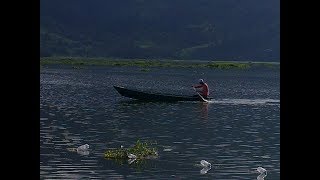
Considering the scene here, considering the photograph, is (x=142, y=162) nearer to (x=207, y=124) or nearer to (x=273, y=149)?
(x=273, y=149)

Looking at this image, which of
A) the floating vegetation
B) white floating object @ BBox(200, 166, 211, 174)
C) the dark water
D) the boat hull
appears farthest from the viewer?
the boat hull

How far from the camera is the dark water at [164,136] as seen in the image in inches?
1044

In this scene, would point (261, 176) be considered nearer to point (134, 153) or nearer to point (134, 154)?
point (134, 154)

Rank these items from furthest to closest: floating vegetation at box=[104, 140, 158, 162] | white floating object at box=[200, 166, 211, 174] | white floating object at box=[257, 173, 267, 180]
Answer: floating vegetation at box=[104, 140, 158, 162] < white floating object at box=[200, 166, 211, 174] < white floating object at box=[257, 173, 267, 180]

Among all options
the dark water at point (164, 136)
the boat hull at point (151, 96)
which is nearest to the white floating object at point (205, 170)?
the dark water at point (164, 136)

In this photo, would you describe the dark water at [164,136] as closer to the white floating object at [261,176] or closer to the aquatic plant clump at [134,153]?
the white floating object at [261,176]

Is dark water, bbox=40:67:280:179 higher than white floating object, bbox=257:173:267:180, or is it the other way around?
dark water, bbox=40:67:280:179

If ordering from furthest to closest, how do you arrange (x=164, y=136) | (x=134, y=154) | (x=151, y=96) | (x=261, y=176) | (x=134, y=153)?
(x=151, y=96)
(x=164, y=136)
(x=134, y=153)
(x=134, y=154)
(x=261, y=176)

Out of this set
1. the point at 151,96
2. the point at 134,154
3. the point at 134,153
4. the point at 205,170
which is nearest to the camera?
the point at 205,170

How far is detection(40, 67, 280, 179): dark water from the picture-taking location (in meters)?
26.5

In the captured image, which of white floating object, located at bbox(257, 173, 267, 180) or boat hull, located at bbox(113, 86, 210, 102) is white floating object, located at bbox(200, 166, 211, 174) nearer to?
white floating object, located at bbox(257, 173, 267, 180)

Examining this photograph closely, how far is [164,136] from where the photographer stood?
40.2 m

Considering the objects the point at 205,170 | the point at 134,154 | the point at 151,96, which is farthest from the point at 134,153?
the point at 151,96

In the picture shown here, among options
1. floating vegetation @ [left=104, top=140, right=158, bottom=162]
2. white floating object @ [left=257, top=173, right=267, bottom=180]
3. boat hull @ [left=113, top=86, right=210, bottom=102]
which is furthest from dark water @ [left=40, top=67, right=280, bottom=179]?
boat hull @ [left=113, top=86, right=210, bottom=102]
